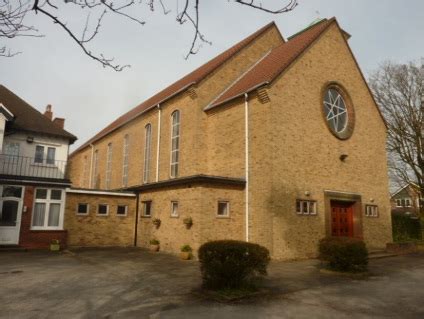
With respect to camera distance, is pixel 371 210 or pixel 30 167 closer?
pixel 371 210

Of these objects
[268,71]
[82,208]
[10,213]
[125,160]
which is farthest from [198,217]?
[125,160]

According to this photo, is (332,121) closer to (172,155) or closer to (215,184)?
(215,184)

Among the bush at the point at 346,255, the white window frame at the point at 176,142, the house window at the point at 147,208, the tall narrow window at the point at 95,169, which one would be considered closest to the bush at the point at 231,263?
the bush at the point at 346,255

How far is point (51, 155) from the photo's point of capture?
69.1 ft

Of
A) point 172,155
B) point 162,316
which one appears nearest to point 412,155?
point 172,155

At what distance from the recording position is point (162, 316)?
6594mm

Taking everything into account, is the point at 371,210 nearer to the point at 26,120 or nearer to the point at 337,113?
the point at 337,113

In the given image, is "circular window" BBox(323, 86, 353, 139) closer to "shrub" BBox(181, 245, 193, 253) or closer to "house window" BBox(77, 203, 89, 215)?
"shrub" BBox(181, 245, 193, 253)

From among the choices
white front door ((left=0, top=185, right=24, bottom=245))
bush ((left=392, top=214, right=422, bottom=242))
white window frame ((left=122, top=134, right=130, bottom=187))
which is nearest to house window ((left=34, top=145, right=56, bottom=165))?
white front door ((left=0, top=185, right=24, bottom=245))

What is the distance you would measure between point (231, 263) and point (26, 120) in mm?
18193

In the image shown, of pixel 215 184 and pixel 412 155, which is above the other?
pixel 412 155

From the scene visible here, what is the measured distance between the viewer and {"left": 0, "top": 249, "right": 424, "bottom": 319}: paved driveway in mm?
6953

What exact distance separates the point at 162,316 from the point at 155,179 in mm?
15827

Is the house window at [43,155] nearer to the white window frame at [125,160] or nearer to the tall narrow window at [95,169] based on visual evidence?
the white window frame at [125,160]
